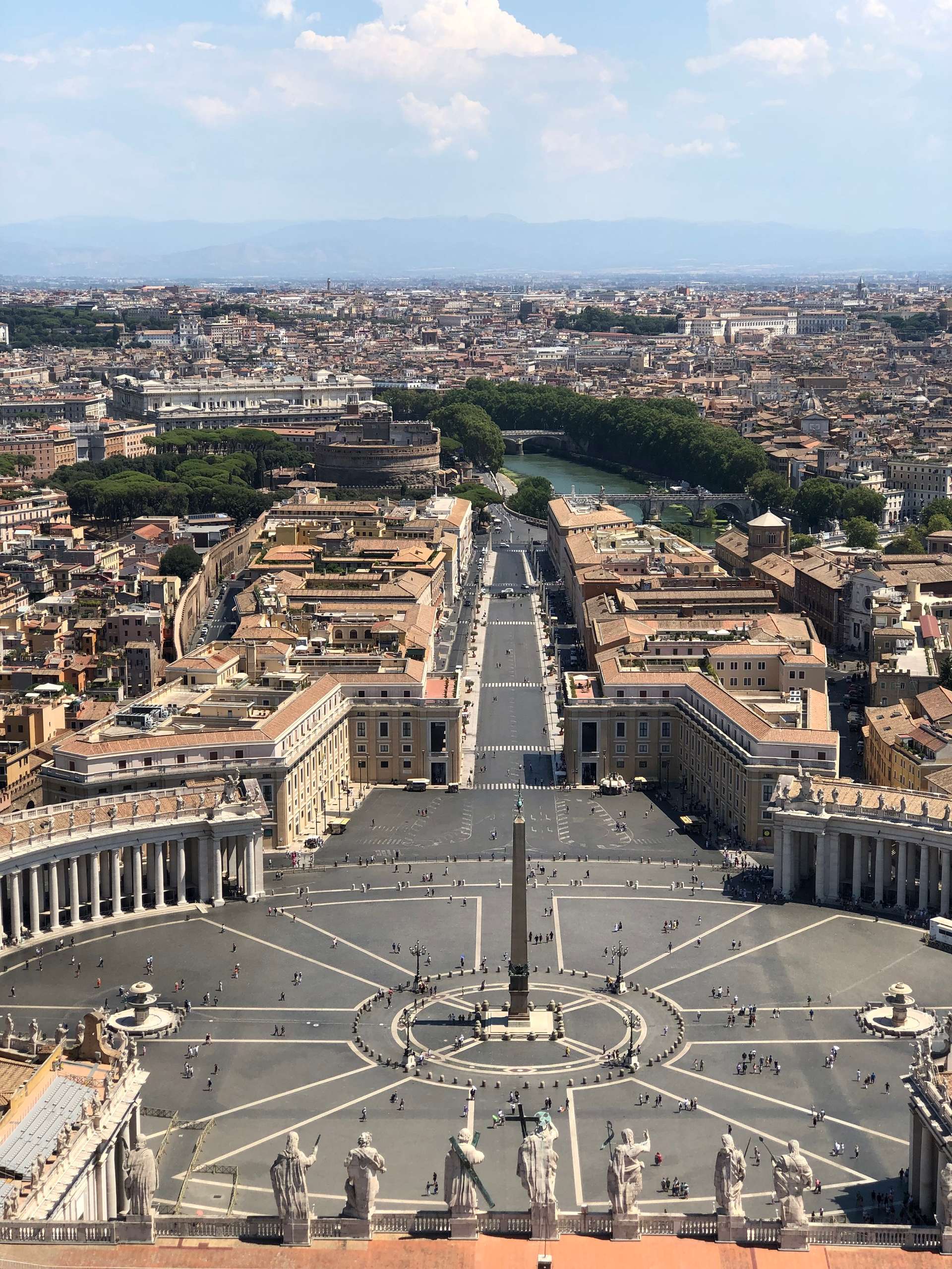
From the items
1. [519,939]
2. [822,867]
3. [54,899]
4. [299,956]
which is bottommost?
[299,956]

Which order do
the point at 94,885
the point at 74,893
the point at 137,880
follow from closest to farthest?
the point at 74,893, the point at 94,885, the point at 137,880

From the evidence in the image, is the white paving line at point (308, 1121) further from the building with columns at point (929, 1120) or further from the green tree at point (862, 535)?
the green tree at point (862, 535)

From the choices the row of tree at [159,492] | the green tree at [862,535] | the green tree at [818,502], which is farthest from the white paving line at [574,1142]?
the green tree at [818,502]

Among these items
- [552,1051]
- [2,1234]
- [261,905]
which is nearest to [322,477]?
[261,905]

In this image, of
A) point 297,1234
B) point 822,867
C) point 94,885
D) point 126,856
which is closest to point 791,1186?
point 297,1234

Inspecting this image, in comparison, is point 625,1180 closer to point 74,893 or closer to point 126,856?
point 74,893

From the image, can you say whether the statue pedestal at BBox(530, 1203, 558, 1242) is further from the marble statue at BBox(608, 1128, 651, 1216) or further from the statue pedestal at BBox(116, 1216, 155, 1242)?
the statue pedestal at BBox(116, 1216, 155, 1242)

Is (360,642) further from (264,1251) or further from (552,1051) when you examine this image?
(264,1251)
